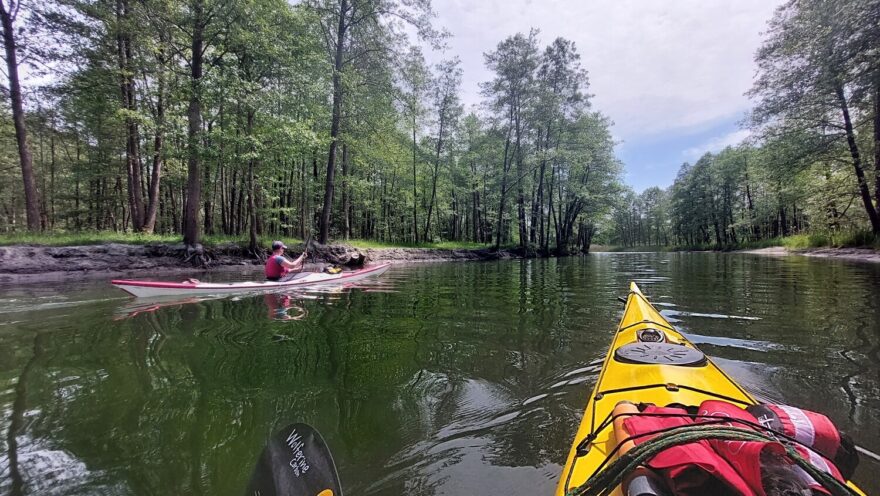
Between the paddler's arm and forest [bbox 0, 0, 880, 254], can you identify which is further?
forest [bbox 0, 0, 880, 254]

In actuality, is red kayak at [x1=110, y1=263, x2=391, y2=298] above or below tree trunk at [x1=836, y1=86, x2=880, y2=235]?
below

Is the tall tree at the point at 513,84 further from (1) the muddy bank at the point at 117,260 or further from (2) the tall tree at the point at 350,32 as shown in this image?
(1) the muddy bank at the point at 117,260

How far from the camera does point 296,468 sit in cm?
164

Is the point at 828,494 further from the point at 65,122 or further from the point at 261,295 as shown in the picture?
the point at 65,122

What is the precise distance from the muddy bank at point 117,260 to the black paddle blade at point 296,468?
13.0 m

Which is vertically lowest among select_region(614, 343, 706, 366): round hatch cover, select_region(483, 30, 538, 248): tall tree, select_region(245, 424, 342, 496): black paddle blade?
select_region(245, 424, 342, 496): black paddle blade

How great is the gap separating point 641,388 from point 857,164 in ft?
70.3

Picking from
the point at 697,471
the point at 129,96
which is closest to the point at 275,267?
the point at 697,471

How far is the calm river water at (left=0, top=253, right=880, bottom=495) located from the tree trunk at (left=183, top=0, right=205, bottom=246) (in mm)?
7151

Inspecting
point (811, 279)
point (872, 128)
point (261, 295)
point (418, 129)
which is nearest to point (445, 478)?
point (261, 295)

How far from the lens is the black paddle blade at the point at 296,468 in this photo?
159 centimetres

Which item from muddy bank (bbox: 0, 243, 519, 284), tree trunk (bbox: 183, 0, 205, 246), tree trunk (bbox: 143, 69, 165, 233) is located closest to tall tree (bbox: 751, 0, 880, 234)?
muddy bank (bbox: 0, 243, 519, 284)

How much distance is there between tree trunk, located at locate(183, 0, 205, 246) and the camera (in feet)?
40.5

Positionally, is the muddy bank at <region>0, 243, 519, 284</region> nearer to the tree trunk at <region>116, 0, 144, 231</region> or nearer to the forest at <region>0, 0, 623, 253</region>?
the forest at <region>0, 0, 623, 253</region>
